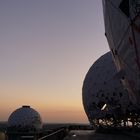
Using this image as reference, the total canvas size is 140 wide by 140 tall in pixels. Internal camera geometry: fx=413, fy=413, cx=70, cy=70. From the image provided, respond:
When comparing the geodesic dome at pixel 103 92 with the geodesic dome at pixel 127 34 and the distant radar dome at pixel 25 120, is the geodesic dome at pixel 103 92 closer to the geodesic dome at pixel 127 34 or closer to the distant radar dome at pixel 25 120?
the geodesic dome at pixel 127 34

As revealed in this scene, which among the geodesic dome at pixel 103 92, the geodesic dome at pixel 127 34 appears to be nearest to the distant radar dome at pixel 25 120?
the geodesic dome at pixel 103 92

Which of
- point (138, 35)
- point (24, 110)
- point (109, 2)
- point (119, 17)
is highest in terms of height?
point (24, 110)

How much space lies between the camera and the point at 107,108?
39562 millimetres

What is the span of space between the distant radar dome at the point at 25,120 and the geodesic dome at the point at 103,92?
30248mm

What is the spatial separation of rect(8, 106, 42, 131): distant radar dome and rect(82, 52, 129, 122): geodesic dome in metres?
30.2

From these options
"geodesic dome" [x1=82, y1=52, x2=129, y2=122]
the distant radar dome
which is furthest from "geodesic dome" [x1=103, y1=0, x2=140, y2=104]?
the distant radar dome

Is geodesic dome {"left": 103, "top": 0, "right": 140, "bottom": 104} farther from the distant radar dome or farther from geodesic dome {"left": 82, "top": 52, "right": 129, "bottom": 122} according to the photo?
the distant radar dome

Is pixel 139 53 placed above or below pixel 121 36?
below

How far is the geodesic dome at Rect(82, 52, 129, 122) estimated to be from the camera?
126 ft

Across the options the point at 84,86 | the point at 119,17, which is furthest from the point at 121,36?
the point at 84,86

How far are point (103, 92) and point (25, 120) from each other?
35997 mm

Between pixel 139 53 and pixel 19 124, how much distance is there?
6381cm

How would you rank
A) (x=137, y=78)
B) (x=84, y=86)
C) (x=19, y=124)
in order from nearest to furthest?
(x=137, y=78)
(x=84, y=86)
(x=19, y=124)

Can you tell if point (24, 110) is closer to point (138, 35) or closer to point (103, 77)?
point (103, 77)
